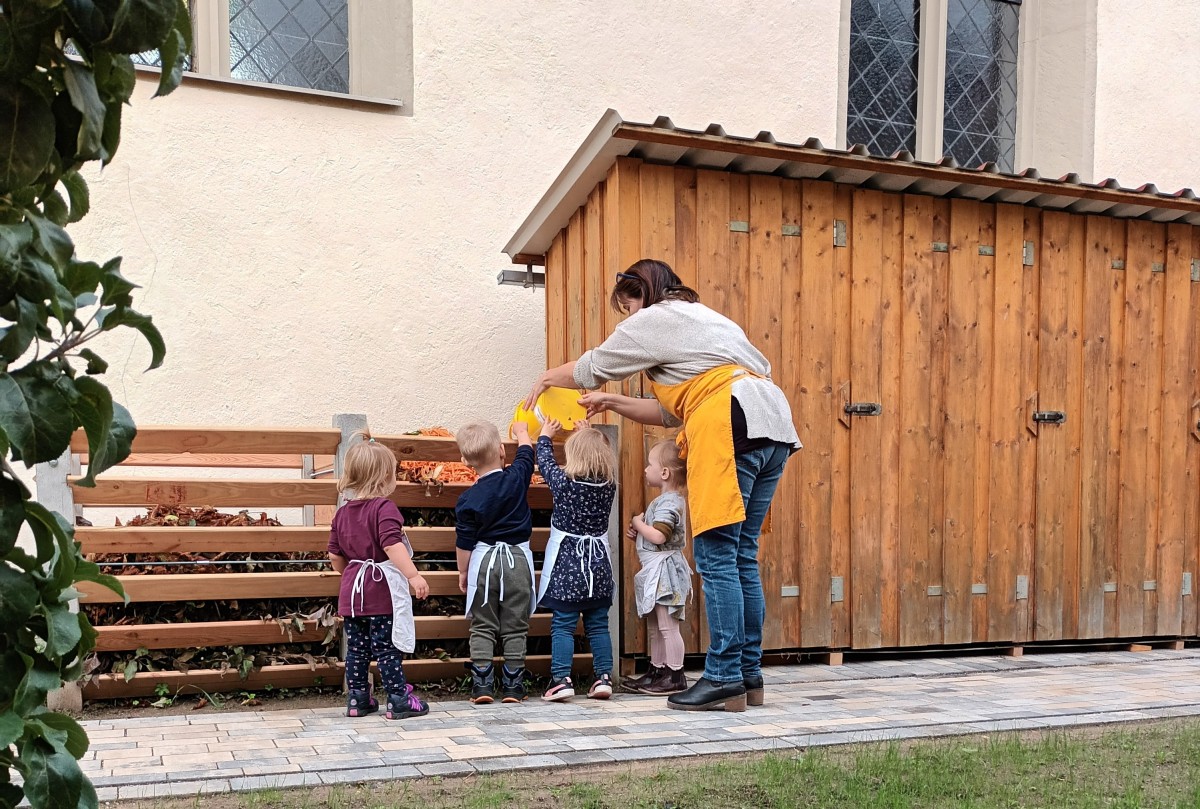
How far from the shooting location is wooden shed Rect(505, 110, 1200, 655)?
261 inches

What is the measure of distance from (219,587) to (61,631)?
4.43 meters

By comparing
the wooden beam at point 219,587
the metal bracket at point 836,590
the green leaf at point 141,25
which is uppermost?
the green leaf at point 141,25

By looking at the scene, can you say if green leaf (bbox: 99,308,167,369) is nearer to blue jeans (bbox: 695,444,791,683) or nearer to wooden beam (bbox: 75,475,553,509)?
blue jeans (bbox: 695,444,791,683)

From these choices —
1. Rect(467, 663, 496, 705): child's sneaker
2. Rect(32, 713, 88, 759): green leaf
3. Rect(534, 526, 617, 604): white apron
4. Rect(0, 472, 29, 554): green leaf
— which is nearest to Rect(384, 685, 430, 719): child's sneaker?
Rect(467, 663, 496, 705): child's sneaker

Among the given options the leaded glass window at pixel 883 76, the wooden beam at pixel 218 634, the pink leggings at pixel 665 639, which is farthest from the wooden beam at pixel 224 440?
the leaded glass window at pixel 883 76

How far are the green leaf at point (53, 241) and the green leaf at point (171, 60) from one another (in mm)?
195

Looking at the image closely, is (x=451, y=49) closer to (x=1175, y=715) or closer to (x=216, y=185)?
(x=216, y=185)

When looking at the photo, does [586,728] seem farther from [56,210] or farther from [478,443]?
[56,210]

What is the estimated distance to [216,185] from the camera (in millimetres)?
7961

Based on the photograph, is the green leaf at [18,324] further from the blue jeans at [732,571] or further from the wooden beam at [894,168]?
the wooden beam at [894,168]

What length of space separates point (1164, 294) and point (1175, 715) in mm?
3526

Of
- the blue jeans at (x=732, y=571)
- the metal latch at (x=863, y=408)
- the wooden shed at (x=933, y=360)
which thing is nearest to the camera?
the blue jeans at (x=732, y=571)

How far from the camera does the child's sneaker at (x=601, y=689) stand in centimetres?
573

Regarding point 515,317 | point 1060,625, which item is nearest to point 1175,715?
point 1060,625
